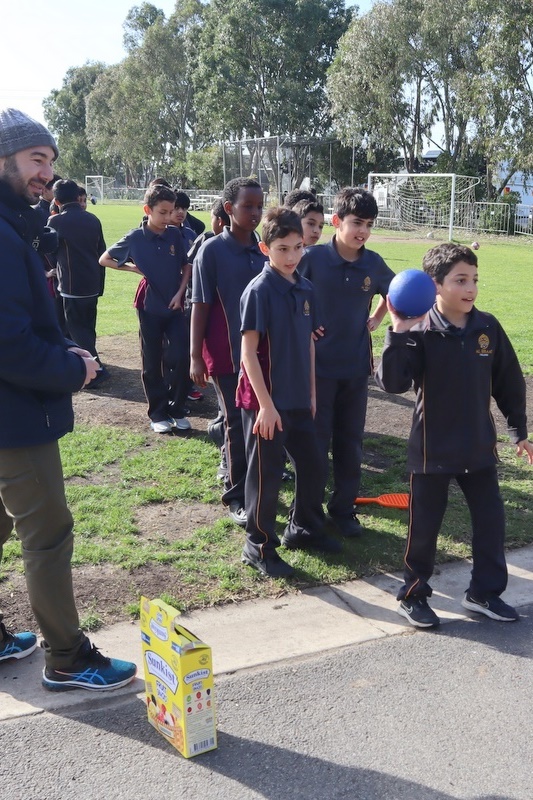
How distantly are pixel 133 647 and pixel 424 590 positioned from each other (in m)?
1.48

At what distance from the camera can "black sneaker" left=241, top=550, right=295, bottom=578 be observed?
4387 mm

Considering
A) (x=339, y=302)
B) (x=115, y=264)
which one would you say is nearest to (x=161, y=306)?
(x=115, y=264)

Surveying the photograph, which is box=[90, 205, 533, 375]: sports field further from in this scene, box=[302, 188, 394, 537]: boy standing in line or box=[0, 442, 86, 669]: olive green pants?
box=[0, 442, 86, 669]: olive green pants

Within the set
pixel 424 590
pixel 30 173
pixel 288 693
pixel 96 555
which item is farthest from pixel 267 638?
pixel 30 173

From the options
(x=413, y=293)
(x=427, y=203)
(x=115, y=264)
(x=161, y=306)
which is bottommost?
(x=161, y=306)

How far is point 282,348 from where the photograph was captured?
4.29 meters

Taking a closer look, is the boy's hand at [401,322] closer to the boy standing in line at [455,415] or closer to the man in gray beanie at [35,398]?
the boy standing in line at [455,415]

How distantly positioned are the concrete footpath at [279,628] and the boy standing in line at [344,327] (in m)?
0.77

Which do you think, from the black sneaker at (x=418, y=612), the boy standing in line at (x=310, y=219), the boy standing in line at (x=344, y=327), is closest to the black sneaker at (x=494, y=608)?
the black sneaker at (x=418, y=612)

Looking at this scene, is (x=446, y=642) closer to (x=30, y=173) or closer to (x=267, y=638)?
(x=267, y=638)

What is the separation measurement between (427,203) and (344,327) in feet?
107

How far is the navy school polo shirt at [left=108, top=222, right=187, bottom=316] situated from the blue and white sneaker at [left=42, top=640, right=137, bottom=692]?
4.08 meters

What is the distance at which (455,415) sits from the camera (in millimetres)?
3867

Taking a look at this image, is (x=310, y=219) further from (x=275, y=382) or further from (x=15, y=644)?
(x=15, y=644)
